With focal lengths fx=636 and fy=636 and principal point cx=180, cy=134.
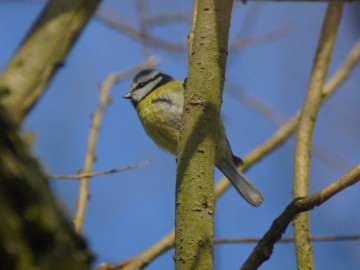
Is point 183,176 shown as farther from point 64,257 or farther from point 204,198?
point 64,257

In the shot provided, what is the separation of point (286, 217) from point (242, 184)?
185 cm

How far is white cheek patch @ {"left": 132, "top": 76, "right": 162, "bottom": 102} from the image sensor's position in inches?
129

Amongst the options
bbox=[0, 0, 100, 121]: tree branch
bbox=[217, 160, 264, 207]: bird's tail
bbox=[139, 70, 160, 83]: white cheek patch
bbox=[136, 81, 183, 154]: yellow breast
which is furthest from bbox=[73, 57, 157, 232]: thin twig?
bbox=[139, 70, 160, 83]: white cheek patch

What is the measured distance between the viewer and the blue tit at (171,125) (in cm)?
284

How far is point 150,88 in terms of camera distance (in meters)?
3.29

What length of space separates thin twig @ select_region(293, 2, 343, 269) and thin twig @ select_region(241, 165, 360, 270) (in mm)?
302

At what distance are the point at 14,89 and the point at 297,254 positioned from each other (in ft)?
2.91

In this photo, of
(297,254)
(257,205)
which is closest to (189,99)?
(297,254)

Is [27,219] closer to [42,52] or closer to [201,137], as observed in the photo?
[201,137]

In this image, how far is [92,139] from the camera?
1883 millimetres

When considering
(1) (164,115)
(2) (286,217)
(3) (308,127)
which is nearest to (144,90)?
(1) (164,115)

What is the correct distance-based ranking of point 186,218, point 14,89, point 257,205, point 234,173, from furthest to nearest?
point 234,173, point 257,205, point 14,89, point 186,218

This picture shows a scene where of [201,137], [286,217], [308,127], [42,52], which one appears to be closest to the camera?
[286,217]

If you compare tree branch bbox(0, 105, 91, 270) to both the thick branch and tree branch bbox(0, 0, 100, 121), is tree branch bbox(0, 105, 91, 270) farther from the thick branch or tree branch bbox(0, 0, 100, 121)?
tree branch bbox(0, 0, 100, 121)
